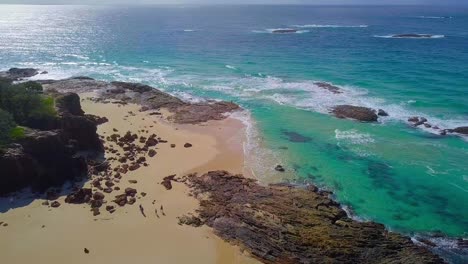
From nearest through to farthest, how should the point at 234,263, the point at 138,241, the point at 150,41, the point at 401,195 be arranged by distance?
the point at 234,263, the point at 138,241, the point at 401,195, the point at 150,41

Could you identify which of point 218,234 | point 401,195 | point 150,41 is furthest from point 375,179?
point 150,41

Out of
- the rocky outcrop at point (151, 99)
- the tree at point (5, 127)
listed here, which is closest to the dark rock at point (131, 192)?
the tree at point (5, 127)

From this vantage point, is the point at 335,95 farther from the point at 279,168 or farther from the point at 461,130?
the point at 279,168

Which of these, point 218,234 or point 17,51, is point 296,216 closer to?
point 218,234

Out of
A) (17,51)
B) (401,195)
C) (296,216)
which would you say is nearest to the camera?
(296,216)

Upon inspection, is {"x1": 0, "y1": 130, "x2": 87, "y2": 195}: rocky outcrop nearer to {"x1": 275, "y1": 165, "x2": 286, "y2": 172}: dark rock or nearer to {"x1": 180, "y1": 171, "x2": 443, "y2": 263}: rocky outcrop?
{"x1": 180, "y1": 171, "x2": 443, "y2": 263}: rocky outcrop

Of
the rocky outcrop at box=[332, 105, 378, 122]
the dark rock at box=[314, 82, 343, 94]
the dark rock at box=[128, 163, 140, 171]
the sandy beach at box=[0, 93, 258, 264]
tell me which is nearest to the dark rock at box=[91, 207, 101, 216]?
the sandy beach at box=[0, 93, 258, 264]
